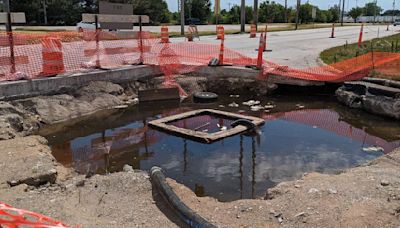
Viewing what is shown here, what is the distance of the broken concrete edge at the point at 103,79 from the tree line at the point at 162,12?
1467 inches

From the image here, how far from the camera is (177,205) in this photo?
4.55m

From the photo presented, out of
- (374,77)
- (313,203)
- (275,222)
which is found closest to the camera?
(275,222)

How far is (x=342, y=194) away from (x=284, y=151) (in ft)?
8.89

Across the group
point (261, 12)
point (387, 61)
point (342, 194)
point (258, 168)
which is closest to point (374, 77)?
point (387, 61)

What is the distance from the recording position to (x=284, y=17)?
80.1 m

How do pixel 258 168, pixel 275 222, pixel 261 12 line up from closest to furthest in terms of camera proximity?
pixel 275 222
pixel 258 168
pixel 261 12

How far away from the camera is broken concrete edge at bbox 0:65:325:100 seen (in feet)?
30.7

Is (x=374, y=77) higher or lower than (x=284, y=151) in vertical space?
higher

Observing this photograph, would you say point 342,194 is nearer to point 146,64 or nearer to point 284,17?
point 146,64

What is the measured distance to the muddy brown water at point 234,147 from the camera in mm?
6559

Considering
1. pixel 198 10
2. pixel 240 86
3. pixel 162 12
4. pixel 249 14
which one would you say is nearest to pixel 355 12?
pixel 249 14

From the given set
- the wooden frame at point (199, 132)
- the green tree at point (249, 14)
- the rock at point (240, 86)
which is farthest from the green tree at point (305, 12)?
the wooden frame at point (199, 132)

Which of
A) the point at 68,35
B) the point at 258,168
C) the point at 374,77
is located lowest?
the point at 258,168

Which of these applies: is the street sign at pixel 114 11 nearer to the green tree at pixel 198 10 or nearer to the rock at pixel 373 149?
the rock at pixel 373 149
